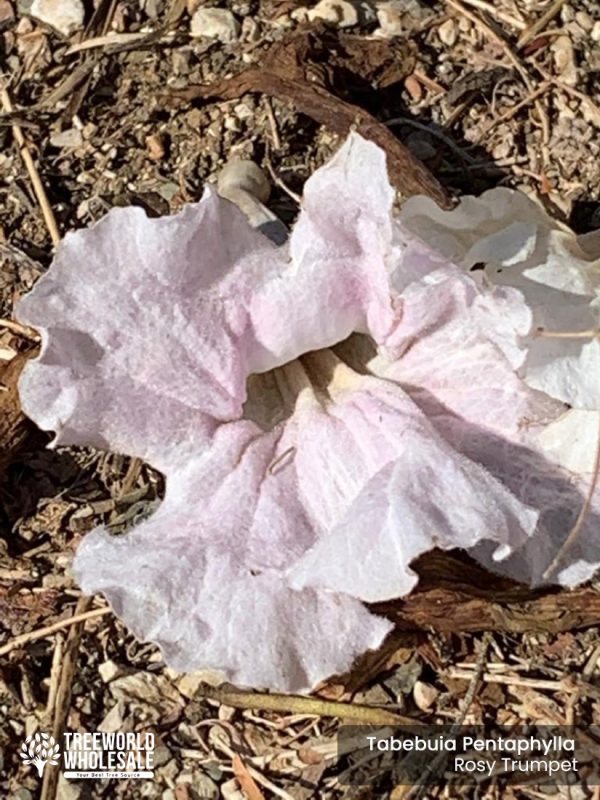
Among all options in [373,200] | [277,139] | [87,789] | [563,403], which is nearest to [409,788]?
[87,789]

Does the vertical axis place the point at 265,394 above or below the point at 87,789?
above

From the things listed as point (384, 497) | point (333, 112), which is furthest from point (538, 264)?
point (333, 112)

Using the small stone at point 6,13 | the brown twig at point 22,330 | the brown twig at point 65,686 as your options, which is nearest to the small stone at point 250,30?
the small stone at point 6,13

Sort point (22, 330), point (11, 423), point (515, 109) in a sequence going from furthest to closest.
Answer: point (515, 109) < point (22, 330) < point (11, 423)

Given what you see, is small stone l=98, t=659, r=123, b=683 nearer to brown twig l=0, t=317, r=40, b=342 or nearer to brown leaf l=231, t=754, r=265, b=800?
brown leaf l=231, t=754, r=265, b=800

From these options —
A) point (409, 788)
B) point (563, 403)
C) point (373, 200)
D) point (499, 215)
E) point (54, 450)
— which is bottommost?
point (409, 788)

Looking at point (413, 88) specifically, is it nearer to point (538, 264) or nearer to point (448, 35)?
point (448, 35)

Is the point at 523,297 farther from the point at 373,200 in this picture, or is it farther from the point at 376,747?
the point at 376,747
